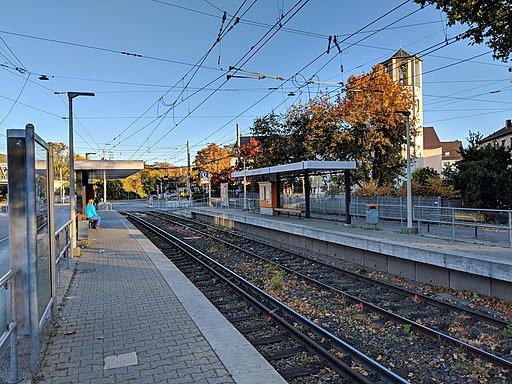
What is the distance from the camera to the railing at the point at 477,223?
11555mm

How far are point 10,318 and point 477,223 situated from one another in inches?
499

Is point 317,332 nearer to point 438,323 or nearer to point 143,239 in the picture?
point 438,323

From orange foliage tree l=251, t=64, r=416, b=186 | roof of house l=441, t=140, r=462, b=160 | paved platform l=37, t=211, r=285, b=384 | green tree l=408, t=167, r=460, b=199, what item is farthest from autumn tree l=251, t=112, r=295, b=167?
roof of house l=441, t=140, r=462, b=160

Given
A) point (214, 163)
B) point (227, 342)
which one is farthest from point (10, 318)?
point (214, 163)

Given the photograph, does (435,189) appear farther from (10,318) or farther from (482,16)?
(10,318)

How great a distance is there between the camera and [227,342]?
517 centimetres

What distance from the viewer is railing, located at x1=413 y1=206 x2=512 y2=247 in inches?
455

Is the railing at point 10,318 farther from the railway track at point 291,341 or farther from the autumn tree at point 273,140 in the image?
the autumn tree at point 273,140

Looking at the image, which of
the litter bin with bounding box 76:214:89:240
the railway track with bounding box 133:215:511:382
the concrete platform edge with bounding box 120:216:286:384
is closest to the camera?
the concrete platform edge with bounding box 120:216:286:384

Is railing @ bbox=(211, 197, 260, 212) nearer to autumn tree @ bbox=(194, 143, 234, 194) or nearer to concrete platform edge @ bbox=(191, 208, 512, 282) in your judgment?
concrete platform edge @ bbox=(191, 208, 512, 282)

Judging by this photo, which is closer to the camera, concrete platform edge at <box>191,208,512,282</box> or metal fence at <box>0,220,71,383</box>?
metal fence at <box>0,220,71,383</box>

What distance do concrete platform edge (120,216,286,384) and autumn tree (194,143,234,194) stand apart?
5080 cm

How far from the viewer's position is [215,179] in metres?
60.7

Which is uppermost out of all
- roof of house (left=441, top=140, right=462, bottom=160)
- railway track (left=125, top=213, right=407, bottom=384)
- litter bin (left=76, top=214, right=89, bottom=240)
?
roof of house (left=441, top=140, right=462, bottom=160)
